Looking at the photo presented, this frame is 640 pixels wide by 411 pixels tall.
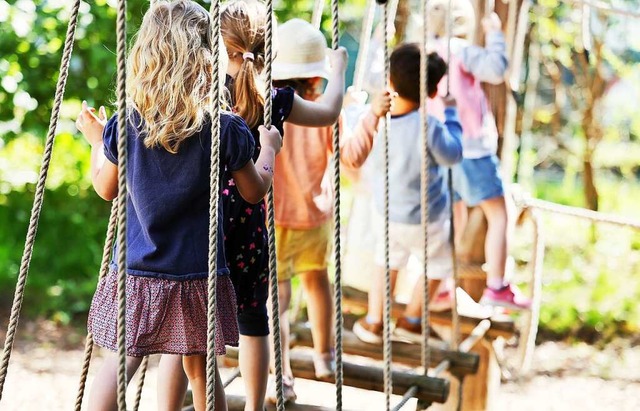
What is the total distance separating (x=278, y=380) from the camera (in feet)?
4.74

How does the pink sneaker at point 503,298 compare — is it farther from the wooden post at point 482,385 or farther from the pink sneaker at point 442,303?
the wooden post at point 482,385

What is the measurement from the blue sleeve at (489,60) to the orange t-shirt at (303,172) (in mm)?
837

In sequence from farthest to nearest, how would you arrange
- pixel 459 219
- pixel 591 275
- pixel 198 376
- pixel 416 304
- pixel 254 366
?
1. pixel 591 275
2. pixel 459 219
3. pixel 416 304
4. pixel 254 366
5. pixel 198 376

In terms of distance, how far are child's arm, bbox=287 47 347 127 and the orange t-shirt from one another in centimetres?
40

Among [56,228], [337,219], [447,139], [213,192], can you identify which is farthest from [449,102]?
[56,228]

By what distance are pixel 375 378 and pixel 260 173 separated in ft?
3.59

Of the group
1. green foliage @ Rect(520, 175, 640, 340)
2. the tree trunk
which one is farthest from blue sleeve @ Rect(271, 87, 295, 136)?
the tree trunk

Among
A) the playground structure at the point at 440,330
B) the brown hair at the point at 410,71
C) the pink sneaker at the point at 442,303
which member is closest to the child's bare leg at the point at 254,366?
the playground structure at the point at 440,330

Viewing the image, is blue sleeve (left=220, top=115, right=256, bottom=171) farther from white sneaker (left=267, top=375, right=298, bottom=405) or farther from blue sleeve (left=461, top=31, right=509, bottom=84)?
blue sleeve (left=461, top=31, right=509, bottom=84)

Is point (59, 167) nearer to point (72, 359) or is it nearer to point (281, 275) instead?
point (72, 359)

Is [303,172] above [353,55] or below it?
below

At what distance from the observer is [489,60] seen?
2.93 meters

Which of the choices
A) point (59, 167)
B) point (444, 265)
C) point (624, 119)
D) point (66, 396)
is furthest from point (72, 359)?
point (624, 119)

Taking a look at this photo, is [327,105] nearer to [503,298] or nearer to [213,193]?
[213,193]
